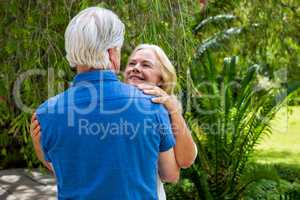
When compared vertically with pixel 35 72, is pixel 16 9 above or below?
above

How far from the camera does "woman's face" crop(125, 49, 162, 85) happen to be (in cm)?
260

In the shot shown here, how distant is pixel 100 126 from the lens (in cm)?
204

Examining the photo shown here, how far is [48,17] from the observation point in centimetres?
418

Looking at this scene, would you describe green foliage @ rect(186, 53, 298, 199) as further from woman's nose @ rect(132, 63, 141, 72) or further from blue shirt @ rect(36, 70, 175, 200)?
blue shirt @ rect(36, 70, 175, 200)

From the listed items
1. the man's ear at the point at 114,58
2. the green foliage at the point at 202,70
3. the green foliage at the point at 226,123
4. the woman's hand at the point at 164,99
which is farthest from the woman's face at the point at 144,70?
the green foliage at the point at 226,123

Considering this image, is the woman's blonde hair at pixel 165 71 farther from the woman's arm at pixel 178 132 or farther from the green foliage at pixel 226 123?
the green foliage at pixel 226 123

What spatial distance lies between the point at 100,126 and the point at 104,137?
5cm

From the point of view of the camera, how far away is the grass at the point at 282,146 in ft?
35.7

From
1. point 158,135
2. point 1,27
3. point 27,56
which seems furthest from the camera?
point 1,27

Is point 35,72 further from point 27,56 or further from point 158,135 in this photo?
point 158,135

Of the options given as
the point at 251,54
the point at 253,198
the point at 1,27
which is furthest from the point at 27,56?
the point at 251,54

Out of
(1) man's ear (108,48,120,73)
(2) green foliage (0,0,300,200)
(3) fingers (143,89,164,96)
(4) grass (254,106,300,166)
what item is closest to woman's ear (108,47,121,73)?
(1) man's ear (108,48,120,73)

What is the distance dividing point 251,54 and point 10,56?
489 centimetres

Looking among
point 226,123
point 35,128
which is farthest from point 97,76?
point 226,123
